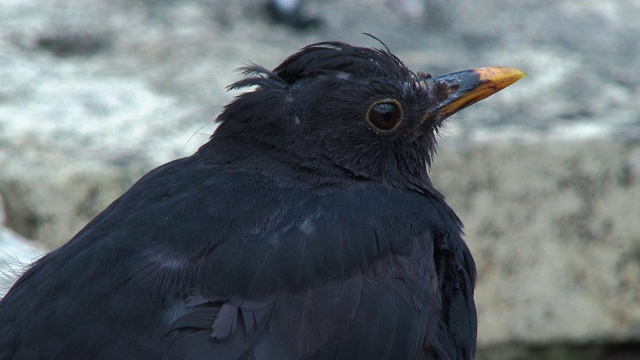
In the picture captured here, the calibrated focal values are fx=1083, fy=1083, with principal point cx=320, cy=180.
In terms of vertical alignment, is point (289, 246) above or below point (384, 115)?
below

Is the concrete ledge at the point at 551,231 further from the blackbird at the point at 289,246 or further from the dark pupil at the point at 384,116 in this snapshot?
the dark pupil at the point at 384,116

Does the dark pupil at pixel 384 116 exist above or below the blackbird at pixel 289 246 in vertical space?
above

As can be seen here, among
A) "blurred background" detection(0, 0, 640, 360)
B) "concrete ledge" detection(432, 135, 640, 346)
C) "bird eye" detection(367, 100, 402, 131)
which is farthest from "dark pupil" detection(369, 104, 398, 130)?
"concrete ledge" detection(432, 135, 640, 346)

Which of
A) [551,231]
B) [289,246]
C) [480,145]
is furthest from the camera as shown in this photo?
[551,231]

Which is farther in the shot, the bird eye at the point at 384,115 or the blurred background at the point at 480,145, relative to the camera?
the blurred background at the point at 480,145

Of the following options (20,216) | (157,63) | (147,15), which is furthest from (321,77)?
(147,15)

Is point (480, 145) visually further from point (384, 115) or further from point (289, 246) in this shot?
point (289, 246)

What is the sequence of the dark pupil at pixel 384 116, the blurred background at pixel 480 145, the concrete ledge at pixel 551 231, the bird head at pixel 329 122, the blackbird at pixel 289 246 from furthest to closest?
the concrete ledge at pixel 551 231, the blurred background at pixel 480 145, the dark pupil at pixel 384 116, the bird head at pixel 329 122, the blackbird at pixel 289 246

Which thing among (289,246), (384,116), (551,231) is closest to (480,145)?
(551,231)

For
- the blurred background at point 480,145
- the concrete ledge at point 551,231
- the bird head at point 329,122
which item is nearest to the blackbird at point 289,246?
the bird head at point 329,122

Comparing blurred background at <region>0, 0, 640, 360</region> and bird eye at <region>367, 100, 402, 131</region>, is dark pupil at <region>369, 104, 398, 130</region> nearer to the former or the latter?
bird eye at <region>367, 100, 402, 131</region>
